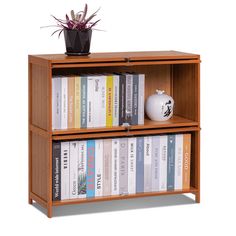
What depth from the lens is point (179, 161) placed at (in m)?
6.93

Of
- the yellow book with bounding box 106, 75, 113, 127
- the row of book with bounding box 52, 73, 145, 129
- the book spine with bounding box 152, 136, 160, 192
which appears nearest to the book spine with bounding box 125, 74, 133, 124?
the row of book with bounding box 52, 73, 145, 129

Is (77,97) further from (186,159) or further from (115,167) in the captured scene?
(186,159)

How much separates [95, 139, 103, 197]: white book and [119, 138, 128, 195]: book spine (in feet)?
0.49

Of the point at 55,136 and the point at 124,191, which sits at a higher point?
the point at 55,136

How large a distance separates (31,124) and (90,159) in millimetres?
521

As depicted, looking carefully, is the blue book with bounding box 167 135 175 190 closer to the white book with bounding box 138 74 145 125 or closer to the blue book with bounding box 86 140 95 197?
the white book with bounding box 138 74 145 125

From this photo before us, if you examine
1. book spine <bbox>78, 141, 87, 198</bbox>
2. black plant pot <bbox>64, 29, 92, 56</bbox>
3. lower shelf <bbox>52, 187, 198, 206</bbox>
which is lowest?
lower shelf <bbox>52, 187, 198, 206</bbox>

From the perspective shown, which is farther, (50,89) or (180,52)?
(180,52)

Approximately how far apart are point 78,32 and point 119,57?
13.1 inches

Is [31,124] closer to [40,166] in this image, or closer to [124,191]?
[40,166]

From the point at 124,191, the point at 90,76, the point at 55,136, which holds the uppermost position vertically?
the point at 90,76

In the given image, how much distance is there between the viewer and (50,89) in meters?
6.40

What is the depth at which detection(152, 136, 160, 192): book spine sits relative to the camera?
6816 mm

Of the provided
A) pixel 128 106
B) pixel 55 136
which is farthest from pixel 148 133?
pixel 55 136
